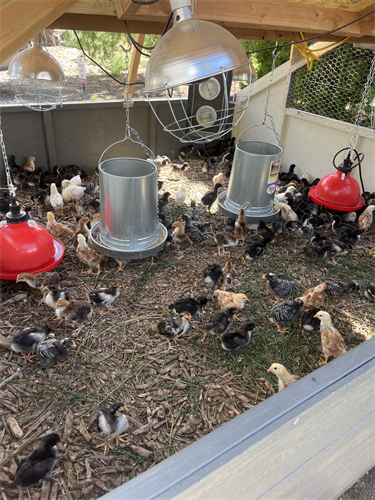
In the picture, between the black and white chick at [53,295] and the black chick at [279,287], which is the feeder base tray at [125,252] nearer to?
the black and white chick at [53,295]

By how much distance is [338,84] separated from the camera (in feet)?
18.8

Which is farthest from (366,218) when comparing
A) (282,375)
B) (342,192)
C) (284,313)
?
(282,375)

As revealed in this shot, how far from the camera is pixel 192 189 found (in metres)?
6.22

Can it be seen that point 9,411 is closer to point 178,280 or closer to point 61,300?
point 61,300

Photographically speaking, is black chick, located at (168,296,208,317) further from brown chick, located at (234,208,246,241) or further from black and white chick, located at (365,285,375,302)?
black and white chick, located at (365,285,375,302)

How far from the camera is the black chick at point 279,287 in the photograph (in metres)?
3.47

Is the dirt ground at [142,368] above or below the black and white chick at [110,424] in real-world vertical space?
below

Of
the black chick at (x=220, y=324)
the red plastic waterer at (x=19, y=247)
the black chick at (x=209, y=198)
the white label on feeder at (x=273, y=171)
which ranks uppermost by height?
the white label on feeder at (x=273, y=171)

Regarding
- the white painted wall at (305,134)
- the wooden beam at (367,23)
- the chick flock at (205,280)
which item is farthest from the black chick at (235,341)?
the white painted wall at (305,134)

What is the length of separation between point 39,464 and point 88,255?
2088 mm

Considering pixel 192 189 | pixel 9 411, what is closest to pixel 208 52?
pixel 9 411

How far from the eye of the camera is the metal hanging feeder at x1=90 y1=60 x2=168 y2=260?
3.43 m

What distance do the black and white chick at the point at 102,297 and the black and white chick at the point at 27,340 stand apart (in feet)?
1.84

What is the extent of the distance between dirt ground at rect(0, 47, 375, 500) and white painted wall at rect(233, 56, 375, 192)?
2.13 meters
